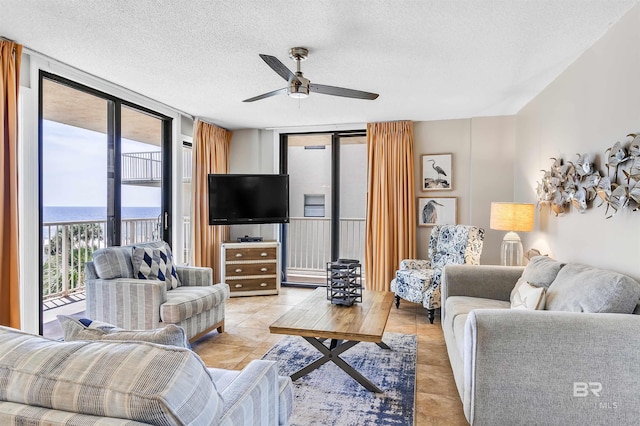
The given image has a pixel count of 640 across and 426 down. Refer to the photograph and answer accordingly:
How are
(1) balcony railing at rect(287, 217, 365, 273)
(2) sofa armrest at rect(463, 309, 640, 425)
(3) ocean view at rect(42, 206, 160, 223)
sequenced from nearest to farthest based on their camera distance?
(2) sofa armrest at rect(463, 309, 640, 425)
(3) ocean view at rect(42, 206, 160, 223)
(1) balcony railing at rect(287, 217, 365, 273)

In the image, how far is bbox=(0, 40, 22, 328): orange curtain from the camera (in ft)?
8.57

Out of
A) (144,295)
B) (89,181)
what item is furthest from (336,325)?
(89,181)

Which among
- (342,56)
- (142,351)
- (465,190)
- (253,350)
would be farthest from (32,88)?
(465,190)

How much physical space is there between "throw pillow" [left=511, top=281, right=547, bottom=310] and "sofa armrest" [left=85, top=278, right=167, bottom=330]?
2.58 metres

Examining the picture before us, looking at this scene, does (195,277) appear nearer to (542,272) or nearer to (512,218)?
(542,272)

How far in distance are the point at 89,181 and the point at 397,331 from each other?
3.23 m

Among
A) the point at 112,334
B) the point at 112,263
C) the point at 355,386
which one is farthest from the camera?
the point at 112,263

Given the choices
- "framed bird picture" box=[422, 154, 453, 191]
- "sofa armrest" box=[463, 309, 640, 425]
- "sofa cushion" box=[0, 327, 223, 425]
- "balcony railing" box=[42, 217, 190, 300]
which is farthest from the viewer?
"framed bird picture" box=[422, 154, 453, 191]

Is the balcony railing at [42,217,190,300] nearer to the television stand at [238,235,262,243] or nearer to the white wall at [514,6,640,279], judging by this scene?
the television stand at [238,235,262,243]

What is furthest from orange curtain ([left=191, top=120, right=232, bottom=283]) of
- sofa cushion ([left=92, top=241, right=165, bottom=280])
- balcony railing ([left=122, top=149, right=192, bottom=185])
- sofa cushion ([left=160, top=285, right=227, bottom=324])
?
sofa cushion ([left=92, top=241, right=165, bottom=280])

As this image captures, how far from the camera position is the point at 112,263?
306 cm

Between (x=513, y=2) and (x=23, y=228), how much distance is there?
→ 143 inches

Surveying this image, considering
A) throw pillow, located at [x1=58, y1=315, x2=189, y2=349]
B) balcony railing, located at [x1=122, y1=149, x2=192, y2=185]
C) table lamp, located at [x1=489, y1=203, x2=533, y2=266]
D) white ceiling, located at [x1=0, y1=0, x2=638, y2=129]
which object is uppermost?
white ceiling, located at [x1=0, y1=0, x2=638, y2=129]

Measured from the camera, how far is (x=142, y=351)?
873 millimetres
